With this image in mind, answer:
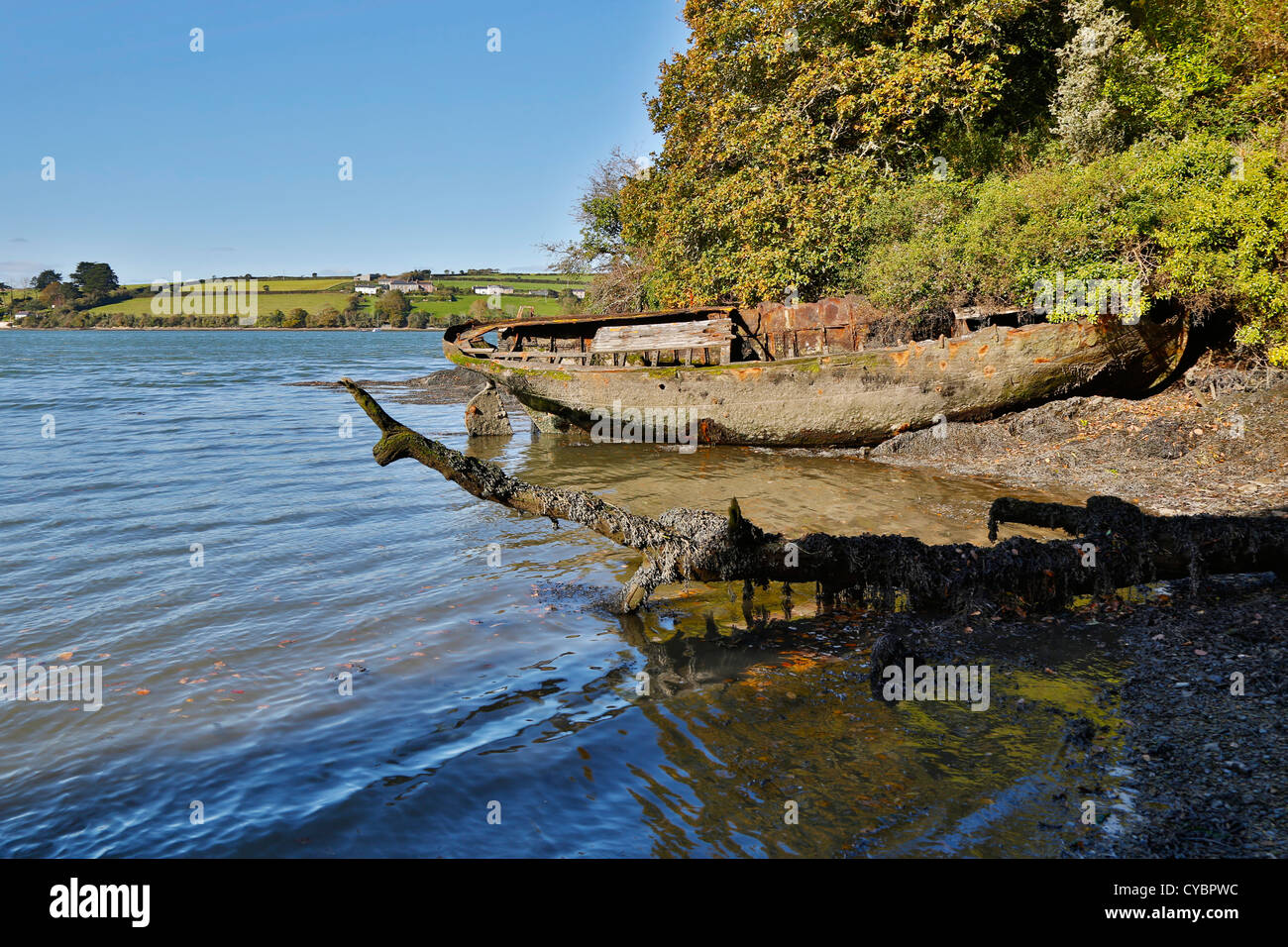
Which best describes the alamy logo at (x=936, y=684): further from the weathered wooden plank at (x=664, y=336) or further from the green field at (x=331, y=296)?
the green field at (x=331, y=296)

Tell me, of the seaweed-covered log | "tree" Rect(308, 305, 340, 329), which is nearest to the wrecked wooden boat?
the seaweed-covered log

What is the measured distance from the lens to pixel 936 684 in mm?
6570

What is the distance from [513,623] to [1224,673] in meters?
6.75

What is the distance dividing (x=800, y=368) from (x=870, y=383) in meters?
1.62

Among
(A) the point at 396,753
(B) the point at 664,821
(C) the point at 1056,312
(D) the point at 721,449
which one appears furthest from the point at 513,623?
(C) the point at 1056,312

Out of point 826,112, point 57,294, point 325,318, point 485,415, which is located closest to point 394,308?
point 325,318

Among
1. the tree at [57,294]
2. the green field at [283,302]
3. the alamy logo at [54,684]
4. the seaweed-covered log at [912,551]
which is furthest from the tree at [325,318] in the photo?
the seaweed-covered log at [912,551]

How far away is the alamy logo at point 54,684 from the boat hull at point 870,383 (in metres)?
13.6

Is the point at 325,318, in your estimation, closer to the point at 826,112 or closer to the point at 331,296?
the point at 331,296

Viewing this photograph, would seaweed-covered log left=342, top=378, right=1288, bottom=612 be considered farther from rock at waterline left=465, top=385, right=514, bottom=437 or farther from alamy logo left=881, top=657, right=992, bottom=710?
rock at waterline left=465, top=385, right=514, bottom=437

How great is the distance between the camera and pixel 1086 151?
19.1m
